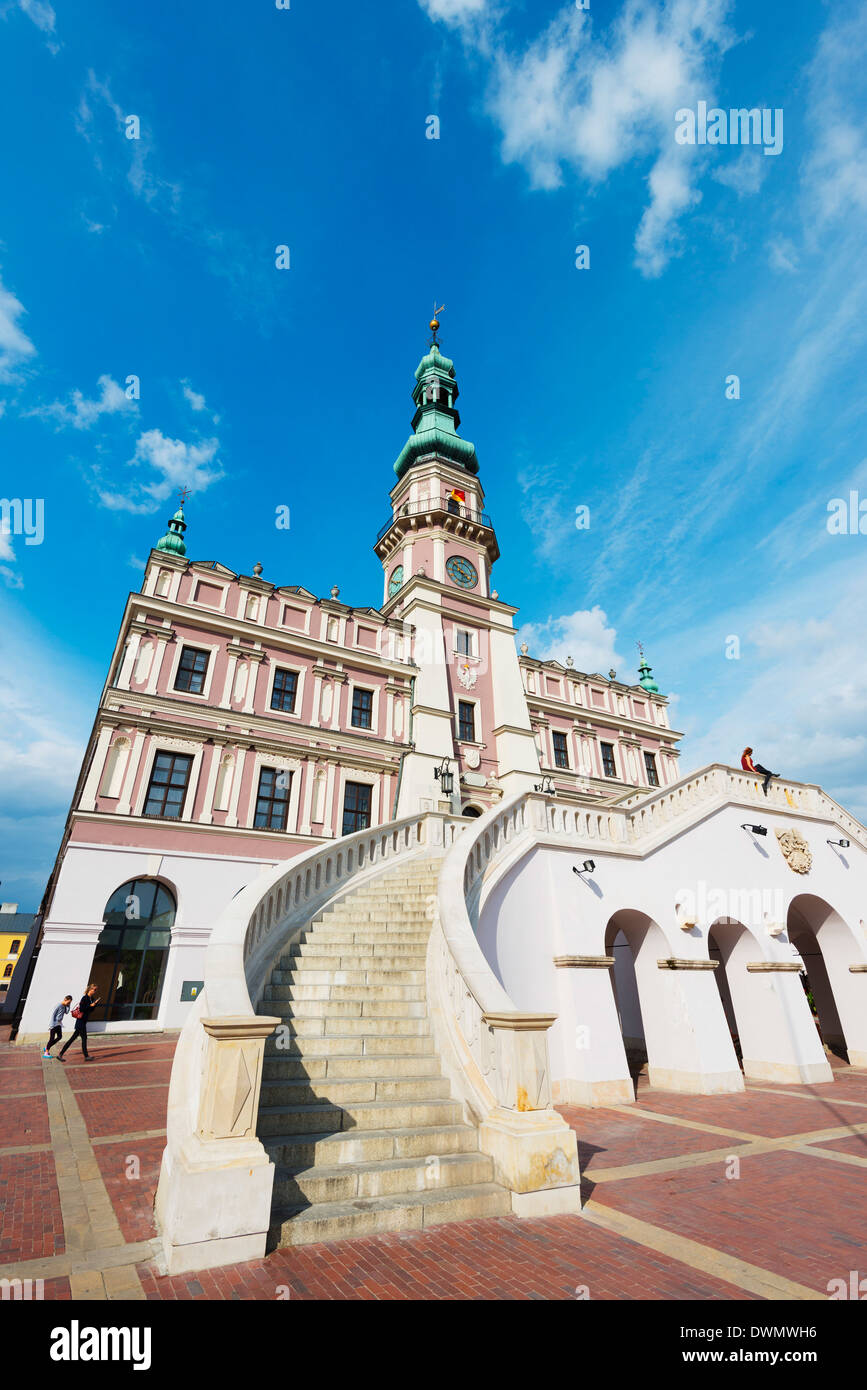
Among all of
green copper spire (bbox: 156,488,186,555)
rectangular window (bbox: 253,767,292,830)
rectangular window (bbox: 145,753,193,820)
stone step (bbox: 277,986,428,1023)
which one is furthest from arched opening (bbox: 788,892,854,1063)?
green copper spire (bbox: 156,488,186,555)

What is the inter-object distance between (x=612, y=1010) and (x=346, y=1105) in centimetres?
657

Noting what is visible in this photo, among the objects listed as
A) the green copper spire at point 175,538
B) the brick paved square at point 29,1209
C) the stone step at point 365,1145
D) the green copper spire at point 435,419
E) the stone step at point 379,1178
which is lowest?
the brick paved square at point 29,1209

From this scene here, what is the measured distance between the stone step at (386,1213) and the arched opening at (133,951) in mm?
15982

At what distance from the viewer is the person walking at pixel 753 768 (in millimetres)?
16797

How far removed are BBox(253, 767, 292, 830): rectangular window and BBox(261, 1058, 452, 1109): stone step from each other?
15.3 meters

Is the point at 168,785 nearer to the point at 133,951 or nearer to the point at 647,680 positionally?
the point at 133,951

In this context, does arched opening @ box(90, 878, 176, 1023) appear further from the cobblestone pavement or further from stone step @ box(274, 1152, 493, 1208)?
stone step @ box(274, 1152, 493, 1208)

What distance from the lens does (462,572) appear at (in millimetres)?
31188

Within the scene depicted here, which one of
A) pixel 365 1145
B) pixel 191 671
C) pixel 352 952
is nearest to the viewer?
pixel 365 1145

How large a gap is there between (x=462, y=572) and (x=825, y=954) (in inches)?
858

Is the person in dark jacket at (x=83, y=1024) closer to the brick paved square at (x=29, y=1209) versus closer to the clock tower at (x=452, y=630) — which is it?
the brick paved square at (x=29, y=1209)

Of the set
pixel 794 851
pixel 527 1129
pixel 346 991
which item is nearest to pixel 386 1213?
pixel 527 1129

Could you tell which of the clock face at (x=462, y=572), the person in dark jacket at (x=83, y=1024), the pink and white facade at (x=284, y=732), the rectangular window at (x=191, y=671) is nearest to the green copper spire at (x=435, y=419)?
the pink and white facade at (x=284, y=732)

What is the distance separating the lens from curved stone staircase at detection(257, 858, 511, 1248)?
198 inches
